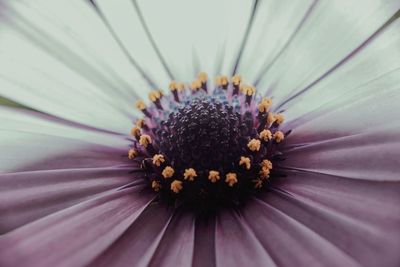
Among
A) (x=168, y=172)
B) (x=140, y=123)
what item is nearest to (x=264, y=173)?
(x=168, y=172)

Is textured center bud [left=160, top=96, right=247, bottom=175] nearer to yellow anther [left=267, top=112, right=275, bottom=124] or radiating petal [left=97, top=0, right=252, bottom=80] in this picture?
yellow anther [left=267, top=112, right=275, bottom=124]

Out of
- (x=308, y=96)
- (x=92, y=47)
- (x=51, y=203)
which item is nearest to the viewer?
(x=51, y=203)

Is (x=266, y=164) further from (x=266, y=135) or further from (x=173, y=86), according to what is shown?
(x=173, y=86)

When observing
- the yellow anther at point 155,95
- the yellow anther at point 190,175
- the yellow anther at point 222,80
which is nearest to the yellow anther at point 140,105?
the yellow anther at point 155,95

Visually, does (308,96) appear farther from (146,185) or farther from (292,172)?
(146,185)

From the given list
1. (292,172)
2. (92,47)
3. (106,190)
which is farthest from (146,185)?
(92,47)

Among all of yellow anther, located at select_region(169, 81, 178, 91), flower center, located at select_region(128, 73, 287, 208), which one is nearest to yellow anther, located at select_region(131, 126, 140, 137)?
flower center, located at select_region(128, 73, 287, 208)
